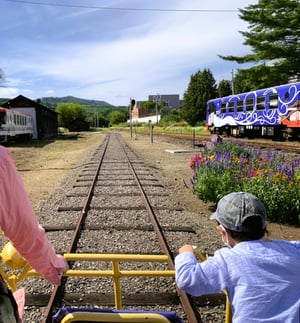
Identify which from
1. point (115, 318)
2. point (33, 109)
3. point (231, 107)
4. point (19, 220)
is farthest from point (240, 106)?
point (33, 109)

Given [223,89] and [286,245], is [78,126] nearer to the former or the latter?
[223,89]

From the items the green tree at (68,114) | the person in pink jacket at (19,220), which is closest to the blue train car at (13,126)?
the person in pink jacket at (19,220)

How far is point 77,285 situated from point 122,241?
1559mm

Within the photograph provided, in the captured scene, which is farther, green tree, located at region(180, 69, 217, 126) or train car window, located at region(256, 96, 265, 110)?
green tree, located at region(180, 69, 217, 126)

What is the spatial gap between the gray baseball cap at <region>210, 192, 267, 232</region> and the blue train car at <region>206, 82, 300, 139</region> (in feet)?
57.9

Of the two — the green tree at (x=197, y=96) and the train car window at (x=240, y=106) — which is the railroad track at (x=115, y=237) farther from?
the green tree at (x=197, y=96)

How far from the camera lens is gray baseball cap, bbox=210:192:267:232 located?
1943 mm

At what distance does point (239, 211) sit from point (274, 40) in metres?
25.8

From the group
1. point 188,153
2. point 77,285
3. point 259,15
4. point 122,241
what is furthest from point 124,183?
point 259,15

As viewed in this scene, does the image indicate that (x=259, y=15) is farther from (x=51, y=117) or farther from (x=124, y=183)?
(x=51, y=117)

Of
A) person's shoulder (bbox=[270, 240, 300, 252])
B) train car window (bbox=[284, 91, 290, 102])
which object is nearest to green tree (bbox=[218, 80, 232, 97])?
train car window (bbox=[284, 91, 290, 102])

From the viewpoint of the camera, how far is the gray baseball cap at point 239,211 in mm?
1943

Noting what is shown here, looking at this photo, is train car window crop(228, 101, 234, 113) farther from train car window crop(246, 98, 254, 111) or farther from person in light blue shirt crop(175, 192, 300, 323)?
person in light blue shirt crop(175, 192, 300, 323)

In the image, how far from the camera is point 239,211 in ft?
6.41
